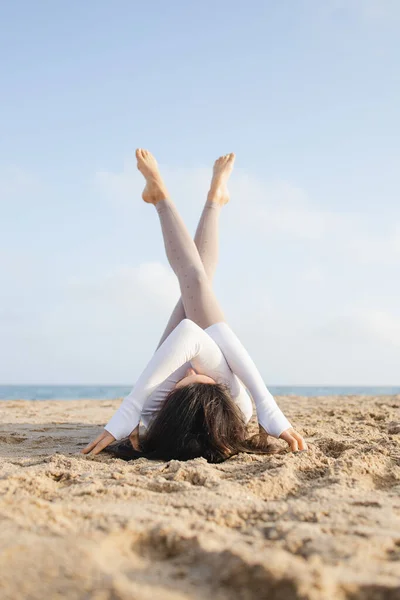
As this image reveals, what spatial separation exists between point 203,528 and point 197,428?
1.24m

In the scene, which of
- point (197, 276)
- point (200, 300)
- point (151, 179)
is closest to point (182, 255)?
point (197, 276)

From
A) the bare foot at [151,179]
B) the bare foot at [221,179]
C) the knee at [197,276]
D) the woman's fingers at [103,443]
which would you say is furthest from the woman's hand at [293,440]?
the bare foot at [221,179]

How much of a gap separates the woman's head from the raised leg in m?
1.14

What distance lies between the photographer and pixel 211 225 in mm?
4262

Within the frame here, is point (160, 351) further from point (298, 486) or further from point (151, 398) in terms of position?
point (298, 486)

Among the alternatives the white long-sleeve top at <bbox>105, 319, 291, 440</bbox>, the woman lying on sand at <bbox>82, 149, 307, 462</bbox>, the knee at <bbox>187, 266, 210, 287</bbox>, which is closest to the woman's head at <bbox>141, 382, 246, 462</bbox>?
the woman lying on sand at <bbox>82, 149, 307, 462</bbox>

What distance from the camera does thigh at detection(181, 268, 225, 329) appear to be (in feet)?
11.4

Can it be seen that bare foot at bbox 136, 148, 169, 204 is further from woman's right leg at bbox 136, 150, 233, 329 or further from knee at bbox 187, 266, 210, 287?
knee at bbox 187, 266, 210, 287

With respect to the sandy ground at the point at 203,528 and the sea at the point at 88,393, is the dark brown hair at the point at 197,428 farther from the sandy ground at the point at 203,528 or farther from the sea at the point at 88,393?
the sea at the point at 88,393

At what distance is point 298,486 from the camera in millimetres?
1963

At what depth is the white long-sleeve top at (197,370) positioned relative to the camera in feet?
9.13

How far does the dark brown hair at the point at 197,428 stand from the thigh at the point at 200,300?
733 millimetres

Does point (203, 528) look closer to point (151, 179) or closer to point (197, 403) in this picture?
point (197, 403)

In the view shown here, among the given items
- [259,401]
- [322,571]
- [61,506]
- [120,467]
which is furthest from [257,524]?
[259,401]
